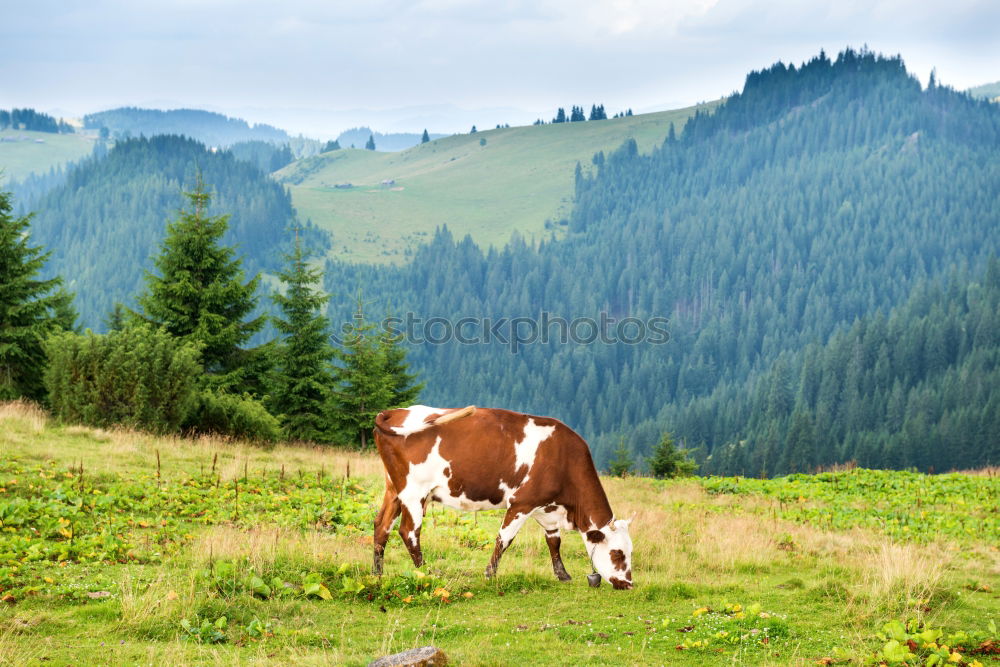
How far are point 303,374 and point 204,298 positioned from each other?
7626 millimetres

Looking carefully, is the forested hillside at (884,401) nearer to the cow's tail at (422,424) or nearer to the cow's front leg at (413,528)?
the cow's front leg at (413,528)

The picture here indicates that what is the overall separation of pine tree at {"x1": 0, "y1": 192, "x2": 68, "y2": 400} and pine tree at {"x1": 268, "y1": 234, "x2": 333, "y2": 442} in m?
10.0

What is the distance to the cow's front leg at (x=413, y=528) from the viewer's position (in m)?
10.7

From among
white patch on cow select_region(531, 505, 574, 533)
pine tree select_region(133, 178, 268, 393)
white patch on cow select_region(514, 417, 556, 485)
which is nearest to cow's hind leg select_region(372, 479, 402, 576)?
white patch on cow select_region(514, 417, 556, 485)

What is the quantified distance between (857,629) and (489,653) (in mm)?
4204

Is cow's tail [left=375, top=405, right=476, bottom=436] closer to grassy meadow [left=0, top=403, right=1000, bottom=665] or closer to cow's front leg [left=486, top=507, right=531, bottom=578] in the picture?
cow's front leg [left=486, top=507, right=531, bottom=578]

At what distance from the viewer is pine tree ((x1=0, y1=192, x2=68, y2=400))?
2781 cm

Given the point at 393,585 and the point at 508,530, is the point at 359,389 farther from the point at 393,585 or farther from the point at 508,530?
the point at 393,585

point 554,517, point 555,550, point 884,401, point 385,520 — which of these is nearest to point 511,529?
point 554,517

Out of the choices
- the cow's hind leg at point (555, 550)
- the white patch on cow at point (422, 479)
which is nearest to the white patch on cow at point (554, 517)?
the cow's hind leg at point (555, 550)

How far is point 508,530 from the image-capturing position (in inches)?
420

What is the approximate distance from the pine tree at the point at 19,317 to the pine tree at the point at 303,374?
394 inches

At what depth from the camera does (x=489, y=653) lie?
24.3 feet

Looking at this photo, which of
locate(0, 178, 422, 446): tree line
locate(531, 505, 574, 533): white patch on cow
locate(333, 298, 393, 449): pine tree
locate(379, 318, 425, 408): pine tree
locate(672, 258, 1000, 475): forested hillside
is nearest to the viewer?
locate(531, 505, 574, 533): white patch on cow
